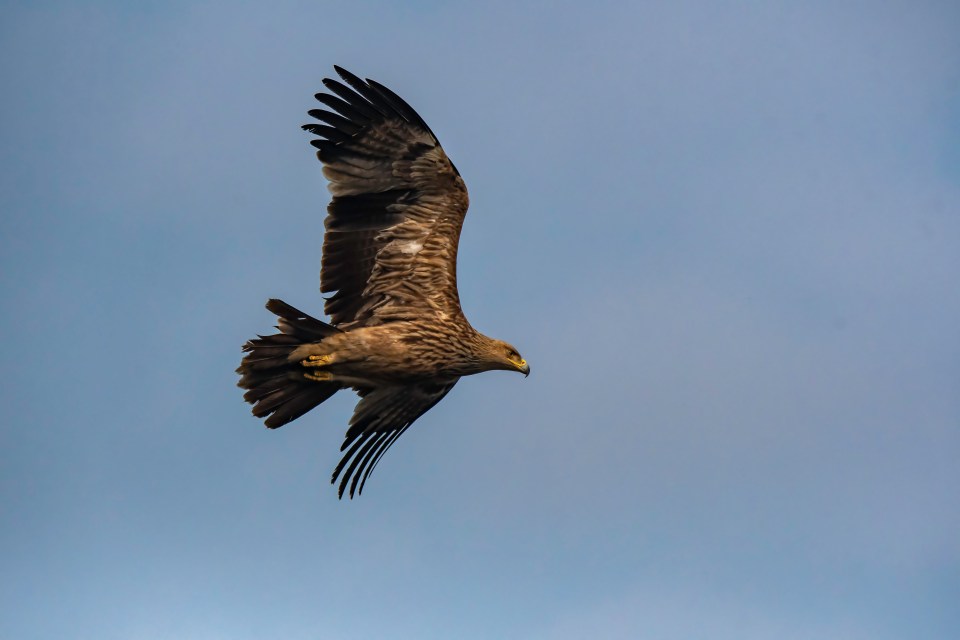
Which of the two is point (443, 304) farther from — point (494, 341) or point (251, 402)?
point (251, 402)

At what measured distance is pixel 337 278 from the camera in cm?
1822

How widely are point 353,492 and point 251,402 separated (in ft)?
5.15

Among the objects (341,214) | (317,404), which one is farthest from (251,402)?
(341,214)

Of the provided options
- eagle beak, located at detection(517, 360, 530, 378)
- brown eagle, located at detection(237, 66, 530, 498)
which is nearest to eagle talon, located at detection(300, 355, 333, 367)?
brown eagle, located at detection(237, 66, 530, 498)

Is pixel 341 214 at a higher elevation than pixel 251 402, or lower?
higher

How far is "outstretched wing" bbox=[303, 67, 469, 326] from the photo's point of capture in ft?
59.2

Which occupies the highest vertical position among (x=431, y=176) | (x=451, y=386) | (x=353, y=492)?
(x=431, y=176)

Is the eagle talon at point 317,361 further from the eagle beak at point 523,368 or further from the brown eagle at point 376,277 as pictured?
the eagle beak at point 523,368

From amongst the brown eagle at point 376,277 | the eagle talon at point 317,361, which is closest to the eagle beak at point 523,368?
the brown eagle at point 376,277

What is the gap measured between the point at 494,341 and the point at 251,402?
2519 mm

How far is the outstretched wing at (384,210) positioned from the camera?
59.2ft

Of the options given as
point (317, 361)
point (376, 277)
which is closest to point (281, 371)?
point (317, 361)

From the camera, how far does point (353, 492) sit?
742 inches

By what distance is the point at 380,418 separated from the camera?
1889 cm
